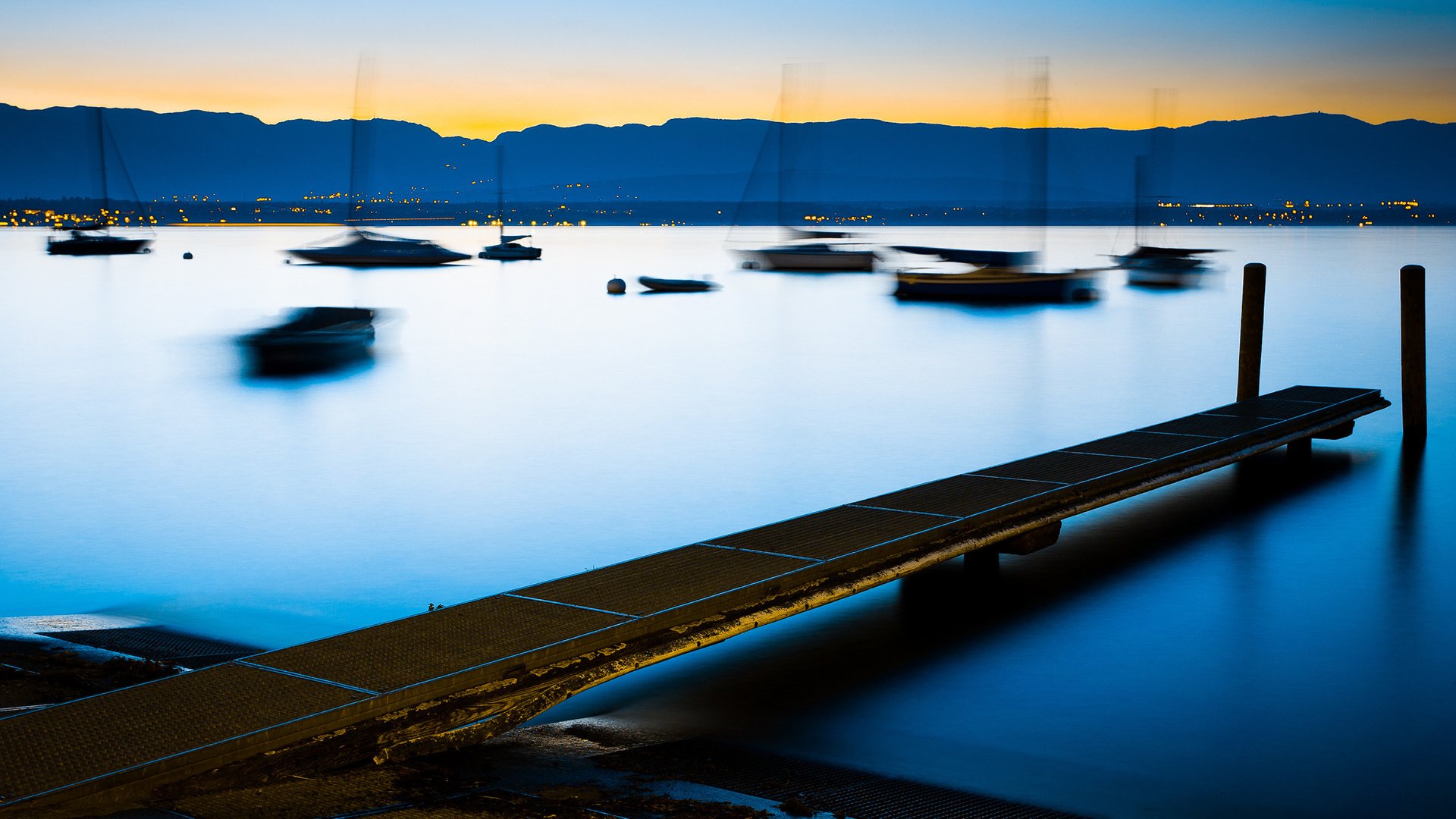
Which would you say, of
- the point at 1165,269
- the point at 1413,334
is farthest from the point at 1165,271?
the point at 1413,334

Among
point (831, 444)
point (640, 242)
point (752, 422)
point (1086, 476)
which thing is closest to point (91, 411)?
point (752, 422)

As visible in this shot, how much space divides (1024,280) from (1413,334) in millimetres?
30401

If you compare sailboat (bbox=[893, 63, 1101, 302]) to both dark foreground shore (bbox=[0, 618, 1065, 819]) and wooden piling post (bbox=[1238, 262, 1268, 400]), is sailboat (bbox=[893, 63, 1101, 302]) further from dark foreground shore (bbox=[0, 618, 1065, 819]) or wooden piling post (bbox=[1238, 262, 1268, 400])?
dark foreground shore (bbox=[0, 618, 1065, 819])

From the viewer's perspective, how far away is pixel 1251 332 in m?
16.3

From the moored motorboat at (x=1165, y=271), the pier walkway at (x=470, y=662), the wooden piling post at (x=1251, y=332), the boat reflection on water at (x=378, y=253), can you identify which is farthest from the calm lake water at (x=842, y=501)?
the boat reflection on water at (x=378, y=253)

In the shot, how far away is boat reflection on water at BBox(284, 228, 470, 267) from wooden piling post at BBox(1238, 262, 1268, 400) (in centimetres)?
6068

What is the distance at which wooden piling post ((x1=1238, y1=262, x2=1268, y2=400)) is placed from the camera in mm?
15977

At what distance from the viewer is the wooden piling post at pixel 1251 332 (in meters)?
16.0

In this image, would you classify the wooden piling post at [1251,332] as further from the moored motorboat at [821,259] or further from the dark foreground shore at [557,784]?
the moored motorboat at [821,259]

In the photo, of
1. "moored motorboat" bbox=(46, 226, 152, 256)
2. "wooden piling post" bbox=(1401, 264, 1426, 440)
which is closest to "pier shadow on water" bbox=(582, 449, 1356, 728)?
"wooden piling post" bbox=(1401, 264, 1426, 440)

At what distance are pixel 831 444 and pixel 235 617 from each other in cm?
985

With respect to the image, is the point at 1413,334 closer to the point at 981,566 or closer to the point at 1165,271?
the point at 981,566

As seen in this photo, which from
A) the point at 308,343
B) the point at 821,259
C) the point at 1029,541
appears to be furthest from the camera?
the point at 821,259

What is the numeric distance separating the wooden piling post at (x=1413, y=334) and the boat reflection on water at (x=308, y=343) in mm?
18196
